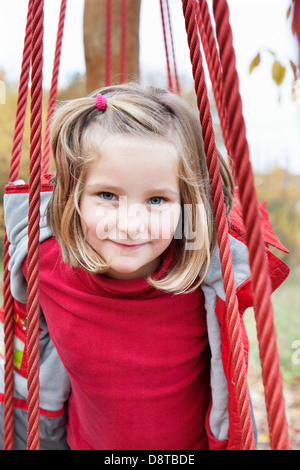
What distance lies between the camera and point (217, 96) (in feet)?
2.89

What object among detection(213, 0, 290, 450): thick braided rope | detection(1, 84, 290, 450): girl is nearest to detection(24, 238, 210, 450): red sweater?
detection(1, 84, 290, 450): girl

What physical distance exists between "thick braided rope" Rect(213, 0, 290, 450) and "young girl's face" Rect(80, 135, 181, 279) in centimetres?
26

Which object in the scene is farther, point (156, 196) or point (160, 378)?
point (160, 378)

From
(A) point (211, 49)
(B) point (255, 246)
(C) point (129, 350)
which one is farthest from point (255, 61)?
(B) point (255, 246)

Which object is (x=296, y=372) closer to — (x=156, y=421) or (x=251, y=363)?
(x=251, y=363)

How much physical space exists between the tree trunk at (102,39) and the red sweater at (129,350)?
0.98 metres

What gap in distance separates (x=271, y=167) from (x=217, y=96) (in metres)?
1.94

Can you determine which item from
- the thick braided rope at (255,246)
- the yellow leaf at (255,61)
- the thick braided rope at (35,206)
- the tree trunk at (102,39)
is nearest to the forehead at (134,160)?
the thick braided rope at (35,206)

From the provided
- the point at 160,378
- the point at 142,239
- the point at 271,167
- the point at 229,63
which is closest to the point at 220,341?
the point at 160,378

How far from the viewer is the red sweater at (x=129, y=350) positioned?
79cm

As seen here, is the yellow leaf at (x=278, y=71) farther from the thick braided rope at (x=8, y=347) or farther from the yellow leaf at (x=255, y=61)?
the thick braided rope at (x=8, y=347)

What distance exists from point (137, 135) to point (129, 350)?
14.2 inches

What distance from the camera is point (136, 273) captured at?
764 millimetres

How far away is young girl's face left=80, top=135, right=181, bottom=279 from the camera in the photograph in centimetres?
65
